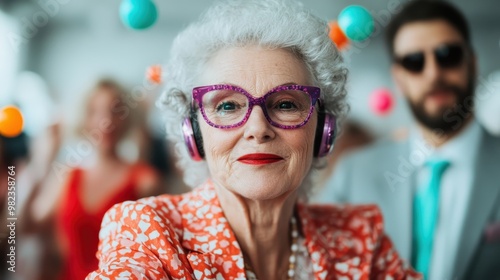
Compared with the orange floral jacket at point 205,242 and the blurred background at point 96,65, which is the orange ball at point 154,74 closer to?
the orange floral jacket at point 205,242

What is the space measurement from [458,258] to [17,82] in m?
2.09

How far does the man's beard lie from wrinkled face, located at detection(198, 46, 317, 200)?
55.4 inches

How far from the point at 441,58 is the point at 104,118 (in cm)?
155

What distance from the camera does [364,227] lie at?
171 centimetres

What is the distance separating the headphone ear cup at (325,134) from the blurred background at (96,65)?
116 centimetres

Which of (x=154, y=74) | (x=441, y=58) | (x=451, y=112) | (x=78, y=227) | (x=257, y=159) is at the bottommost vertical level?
(x=78, y=227)

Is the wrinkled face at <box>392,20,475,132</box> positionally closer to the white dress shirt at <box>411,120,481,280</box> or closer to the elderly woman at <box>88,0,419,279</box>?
the white dress shirt at <box>411,120,481,280</box>

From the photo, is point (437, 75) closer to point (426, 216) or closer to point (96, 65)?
point (426, 216)

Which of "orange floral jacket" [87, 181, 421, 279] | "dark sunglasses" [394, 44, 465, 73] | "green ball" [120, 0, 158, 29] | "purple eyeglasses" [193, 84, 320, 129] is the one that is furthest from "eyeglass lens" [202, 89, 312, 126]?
"dark sunglasses" [394, 44, 465, 73]

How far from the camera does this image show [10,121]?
8.36ft

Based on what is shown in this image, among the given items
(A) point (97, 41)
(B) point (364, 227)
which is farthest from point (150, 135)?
(B) point (364, 227)

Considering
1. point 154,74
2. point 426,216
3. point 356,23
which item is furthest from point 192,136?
point 426,216

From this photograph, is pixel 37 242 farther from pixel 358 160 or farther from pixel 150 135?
pixel 358 160

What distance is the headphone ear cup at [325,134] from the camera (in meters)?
1.57
